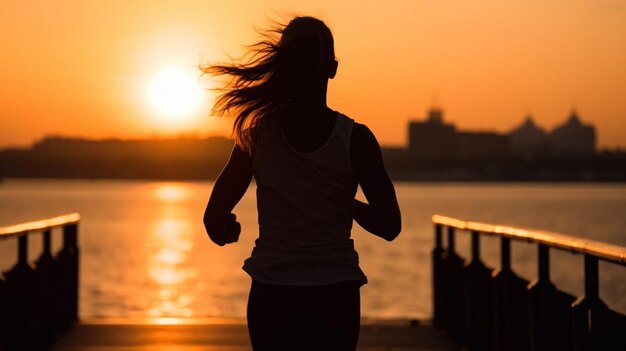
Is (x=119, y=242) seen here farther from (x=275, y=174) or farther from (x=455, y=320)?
(x=275, y=174)

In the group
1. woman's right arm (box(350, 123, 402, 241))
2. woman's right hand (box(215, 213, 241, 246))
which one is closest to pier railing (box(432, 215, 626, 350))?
woman's right arm (box(350, 123, 402, 241))

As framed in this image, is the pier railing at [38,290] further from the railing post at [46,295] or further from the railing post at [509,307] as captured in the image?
the railing post at [509,307]

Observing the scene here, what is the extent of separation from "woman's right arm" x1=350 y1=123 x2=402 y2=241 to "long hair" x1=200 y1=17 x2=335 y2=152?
205mm

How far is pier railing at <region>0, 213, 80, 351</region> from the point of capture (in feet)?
28.1

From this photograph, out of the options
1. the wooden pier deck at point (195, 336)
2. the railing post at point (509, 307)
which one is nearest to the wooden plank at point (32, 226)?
the wooden pier deck at point (195, 336)

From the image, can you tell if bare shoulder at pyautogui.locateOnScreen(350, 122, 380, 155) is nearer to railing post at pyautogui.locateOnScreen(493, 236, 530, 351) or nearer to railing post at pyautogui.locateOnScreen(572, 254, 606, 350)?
railing post at pyautogui.locateOnScreen(572, 254, 606, 350)

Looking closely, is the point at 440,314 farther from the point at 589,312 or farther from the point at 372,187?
the point at 372,187

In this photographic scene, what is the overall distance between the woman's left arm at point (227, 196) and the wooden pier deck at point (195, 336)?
6.04 metres

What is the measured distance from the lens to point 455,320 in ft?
34.6

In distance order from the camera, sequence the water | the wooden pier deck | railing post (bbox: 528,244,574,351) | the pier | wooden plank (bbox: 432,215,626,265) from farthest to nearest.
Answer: the water < the wooden pier deck < railing post (bbox: 528,244,574,351) < the pier < wooden plank (bbox: 432,215,626,265)

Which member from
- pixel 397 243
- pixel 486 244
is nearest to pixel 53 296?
pixel 397 243

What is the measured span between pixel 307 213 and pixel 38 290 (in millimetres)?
6511

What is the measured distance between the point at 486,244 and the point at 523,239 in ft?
263

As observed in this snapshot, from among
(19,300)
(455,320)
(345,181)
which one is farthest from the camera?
(455,320)
